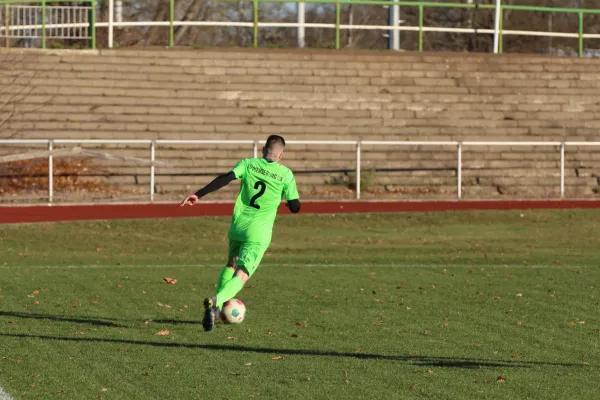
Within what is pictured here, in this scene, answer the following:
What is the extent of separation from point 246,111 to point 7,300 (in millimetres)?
19409

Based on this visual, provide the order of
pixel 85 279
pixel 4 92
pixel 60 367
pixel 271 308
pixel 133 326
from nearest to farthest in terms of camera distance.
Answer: pixel 60 367 → pixel 133 326 → pixel 271 308 → pixel 85 279 → pixel 4 92

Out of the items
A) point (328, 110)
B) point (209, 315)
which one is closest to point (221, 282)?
point (209, 315)

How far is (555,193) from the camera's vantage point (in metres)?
29.8

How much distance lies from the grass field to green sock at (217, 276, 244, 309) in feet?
1.28

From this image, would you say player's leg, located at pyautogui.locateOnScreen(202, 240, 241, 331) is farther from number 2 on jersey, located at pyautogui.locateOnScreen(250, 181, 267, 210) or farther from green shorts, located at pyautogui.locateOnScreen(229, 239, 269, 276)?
number 2 on jersey, located at pyautogui.locateOnScreen(250, 181, 267, 210)

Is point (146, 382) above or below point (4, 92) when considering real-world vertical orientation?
below

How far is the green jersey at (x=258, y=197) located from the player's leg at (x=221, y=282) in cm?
15

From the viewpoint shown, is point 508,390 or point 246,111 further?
point 246,111

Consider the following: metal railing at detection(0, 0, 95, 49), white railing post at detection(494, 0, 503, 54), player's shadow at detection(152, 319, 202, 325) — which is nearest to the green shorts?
player's shadow at detection(152, 319, 202, 325)

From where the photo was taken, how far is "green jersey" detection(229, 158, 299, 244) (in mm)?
9969

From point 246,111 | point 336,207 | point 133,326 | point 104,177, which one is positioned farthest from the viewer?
point 246,111

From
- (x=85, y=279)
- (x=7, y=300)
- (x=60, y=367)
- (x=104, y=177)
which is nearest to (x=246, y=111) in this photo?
(x=104, y=177)

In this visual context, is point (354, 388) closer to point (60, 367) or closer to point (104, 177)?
point (60, 367)

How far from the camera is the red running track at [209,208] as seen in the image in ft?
77.0
